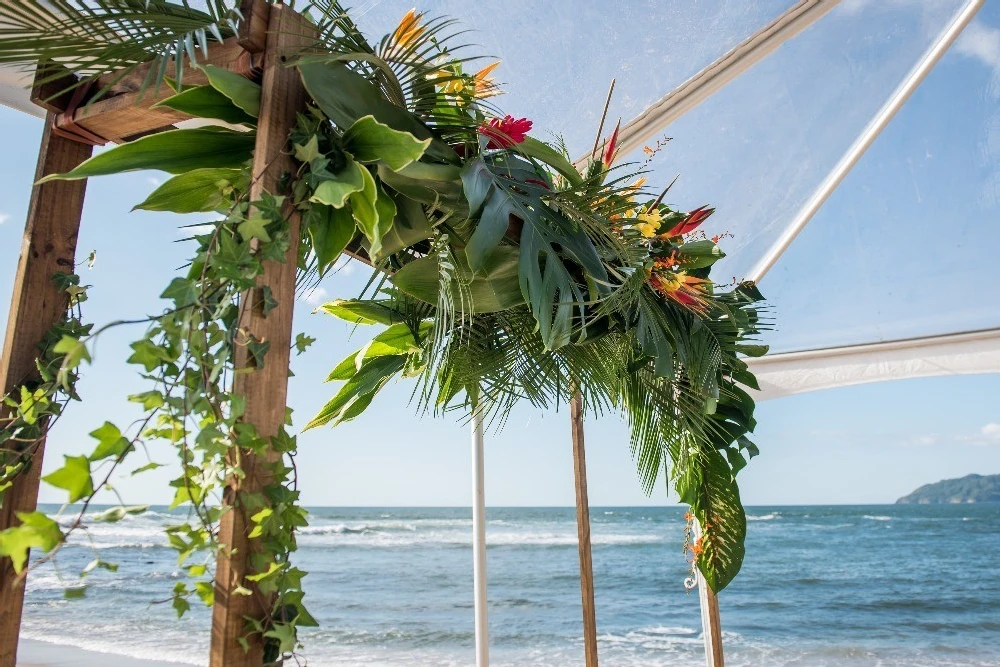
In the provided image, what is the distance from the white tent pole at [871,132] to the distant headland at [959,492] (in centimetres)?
1630

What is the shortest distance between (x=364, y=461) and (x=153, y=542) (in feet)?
21.8

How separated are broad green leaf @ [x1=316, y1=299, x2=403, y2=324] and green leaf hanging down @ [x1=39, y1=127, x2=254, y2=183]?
1.31ft

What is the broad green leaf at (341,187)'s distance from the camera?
2.32ft


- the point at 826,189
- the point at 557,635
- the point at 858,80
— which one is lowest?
the point at 557,635

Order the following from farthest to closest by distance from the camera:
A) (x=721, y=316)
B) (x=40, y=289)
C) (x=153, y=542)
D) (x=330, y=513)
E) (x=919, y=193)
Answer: (x=330, y=513), (x=153, y=542), (x=919, y=193), (x=721, y=316), (x=40, y=289)

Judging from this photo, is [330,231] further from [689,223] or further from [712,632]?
[712,632]

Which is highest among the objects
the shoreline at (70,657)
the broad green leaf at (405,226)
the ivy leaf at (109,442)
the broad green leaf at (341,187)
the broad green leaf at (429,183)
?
the broad green leaf at (429,183)

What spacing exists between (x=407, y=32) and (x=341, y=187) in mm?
323

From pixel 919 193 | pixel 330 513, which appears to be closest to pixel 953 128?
pixel 919 193

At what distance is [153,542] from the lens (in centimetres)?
1260

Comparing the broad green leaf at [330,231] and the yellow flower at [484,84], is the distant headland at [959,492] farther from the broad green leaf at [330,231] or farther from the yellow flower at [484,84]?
the broad green leaf at [330,231]

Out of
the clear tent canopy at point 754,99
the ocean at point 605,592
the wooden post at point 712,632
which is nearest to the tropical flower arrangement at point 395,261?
the clear tent canopy at point 754,99

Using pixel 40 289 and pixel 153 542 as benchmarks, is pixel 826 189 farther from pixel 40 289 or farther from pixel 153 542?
pixel 153 542

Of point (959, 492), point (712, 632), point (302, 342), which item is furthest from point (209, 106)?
point (959, 492)
